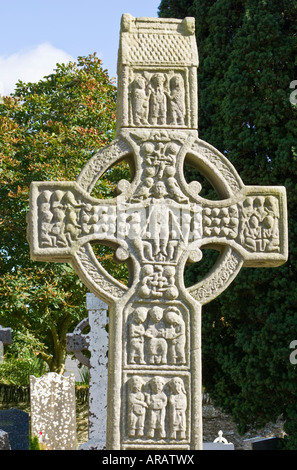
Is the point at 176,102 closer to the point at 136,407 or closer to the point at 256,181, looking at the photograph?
the point at 136,407

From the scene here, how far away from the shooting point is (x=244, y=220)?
4.15 metres

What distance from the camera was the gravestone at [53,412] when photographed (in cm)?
933

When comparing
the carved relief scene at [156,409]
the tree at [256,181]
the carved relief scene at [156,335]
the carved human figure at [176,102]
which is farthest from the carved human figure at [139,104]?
the tree at [256,181]

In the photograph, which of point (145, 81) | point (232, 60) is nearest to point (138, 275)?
point (145, 81)

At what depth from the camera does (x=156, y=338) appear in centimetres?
385

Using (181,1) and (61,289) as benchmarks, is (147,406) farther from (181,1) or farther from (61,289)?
(61,289)

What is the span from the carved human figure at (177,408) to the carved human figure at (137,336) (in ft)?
0.83

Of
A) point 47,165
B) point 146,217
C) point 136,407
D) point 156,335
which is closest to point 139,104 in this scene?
point 146,217

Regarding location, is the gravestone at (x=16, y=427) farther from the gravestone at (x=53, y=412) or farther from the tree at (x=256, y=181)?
the tree at (x=256, y=181)

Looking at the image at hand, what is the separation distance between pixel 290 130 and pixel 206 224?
507 centimetres

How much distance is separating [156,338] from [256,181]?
5.51 m

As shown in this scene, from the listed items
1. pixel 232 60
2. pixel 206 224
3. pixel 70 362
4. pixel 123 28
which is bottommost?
pixel 70 362

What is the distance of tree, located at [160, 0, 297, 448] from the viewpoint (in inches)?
332

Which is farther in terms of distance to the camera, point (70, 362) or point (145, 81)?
point (70, 362)
